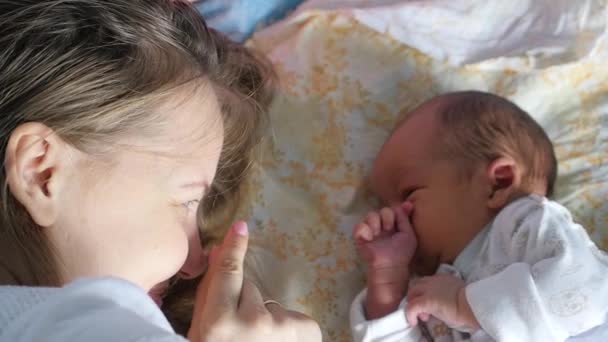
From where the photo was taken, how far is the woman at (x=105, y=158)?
2.85ft

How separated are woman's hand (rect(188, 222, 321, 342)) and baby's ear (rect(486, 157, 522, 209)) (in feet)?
1.65

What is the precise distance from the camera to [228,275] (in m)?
0.96

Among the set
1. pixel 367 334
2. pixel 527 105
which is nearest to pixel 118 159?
pixel 367 334

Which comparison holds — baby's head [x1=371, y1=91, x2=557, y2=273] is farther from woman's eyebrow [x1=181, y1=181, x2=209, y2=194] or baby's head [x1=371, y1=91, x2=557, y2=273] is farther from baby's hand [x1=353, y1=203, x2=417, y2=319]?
woman's eyebrow [x1=181, y1=181, x2=209, y2=194]

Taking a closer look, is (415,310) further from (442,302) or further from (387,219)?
(387,219)

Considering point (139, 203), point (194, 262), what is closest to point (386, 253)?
point (194, 262)

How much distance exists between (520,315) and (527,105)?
0.62 metres

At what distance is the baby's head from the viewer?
1.32 meters

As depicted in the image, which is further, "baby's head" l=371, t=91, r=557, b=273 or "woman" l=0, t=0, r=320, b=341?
"baby's head" l=371, t=91, r=557, b=273

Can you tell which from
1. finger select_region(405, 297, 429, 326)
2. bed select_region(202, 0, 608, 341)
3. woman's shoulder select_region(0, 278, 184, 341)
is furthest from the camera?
bed select_region(202, 0, 608, 341)

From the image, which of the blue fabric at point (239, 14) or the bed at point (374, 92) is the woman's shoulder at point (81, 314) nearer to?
the bed at point (374, 92)

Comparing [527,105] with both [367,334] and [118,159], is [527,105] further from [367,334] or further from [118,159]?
[118,159]

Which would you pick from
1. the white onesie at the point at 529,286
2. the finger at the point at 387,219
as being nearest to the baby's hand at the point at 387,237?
the finger at the point at 387,219

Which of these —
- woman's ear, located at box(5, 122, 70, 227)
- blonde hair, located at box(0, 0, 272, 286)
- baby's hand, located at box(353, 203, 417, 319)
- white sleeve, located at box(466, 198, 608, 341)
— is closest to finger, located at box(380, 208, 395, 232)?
baby's hand, located at box(353, 203, 417, 319)
